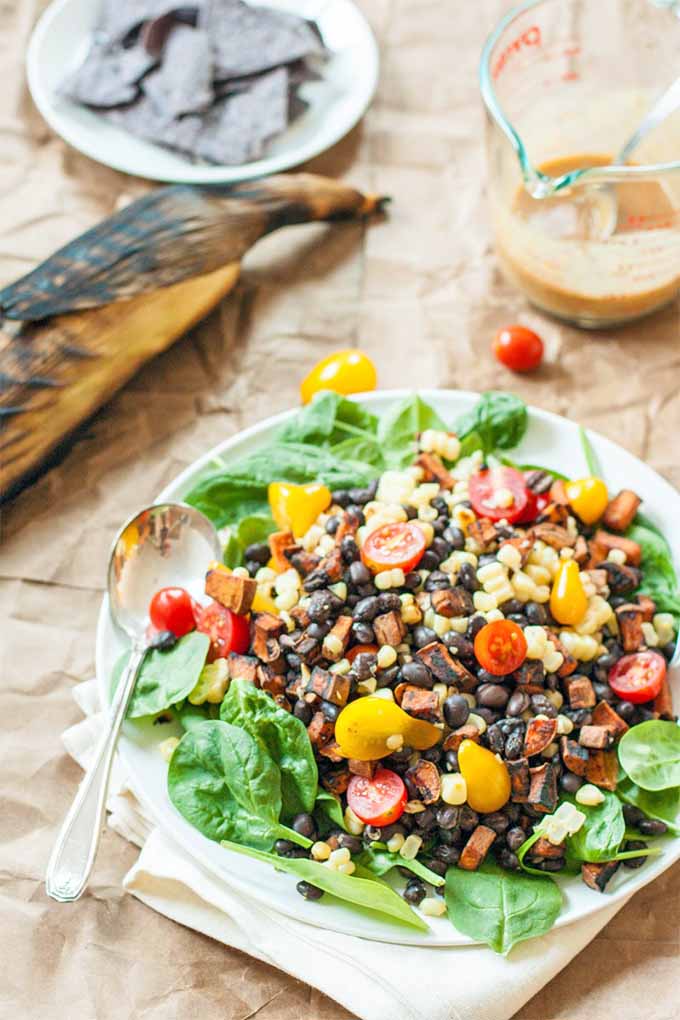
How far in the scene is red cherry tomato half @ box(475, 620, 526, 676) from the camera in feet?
6.48

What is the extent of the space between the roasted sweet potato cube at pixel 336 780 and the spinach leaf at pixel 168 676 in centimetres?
28

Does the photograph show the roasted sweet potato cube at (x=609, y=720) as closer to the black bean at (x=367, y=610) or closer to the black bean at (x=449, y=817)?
the black bean at (x=449, y=817)

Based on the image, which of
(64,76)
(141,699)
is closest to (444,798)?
(141,699)

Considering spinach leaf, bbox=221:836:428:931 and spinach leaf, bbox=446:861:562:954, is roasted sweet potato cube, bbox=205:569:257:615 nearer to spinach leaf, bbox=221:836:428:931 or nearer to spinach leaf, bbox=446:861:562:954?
spinach leaf, bbox=221:836:428:931

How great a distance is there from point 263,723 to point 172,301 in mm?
1262

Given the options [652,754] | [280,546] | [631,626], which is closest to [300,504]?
[280,546]

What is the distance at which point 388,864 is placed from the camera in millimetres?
1903

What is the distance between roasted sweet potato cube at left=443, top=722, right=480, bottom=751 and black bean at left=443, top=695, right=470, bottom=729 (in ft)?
0.04

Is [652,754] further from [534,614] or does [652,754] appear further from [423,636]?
[423,636]

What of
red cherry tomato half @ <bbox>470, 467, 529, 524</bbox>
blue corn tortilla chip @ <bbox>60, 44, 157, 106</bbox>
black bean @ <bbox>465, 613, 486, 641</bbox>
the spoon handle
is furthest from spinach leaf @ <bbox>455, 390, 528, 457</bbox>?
blue corn tortilla chip @ <bbox>60, 44, 157, 106</bbox>

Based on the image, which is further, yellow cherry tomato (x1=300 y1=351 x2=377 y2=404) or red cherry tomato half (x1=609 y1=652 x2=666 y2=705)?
yellow cherry tomato (x1=300 y1=351 x2=377 y2=404)

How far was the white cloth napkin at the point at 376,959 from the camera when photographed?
1888mm

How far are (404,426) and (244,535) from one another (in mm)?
427

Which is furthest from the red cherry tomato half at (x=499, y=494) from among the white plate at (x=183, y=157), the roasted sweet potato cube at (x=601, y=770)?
the white plate at (x=183, y=157)
